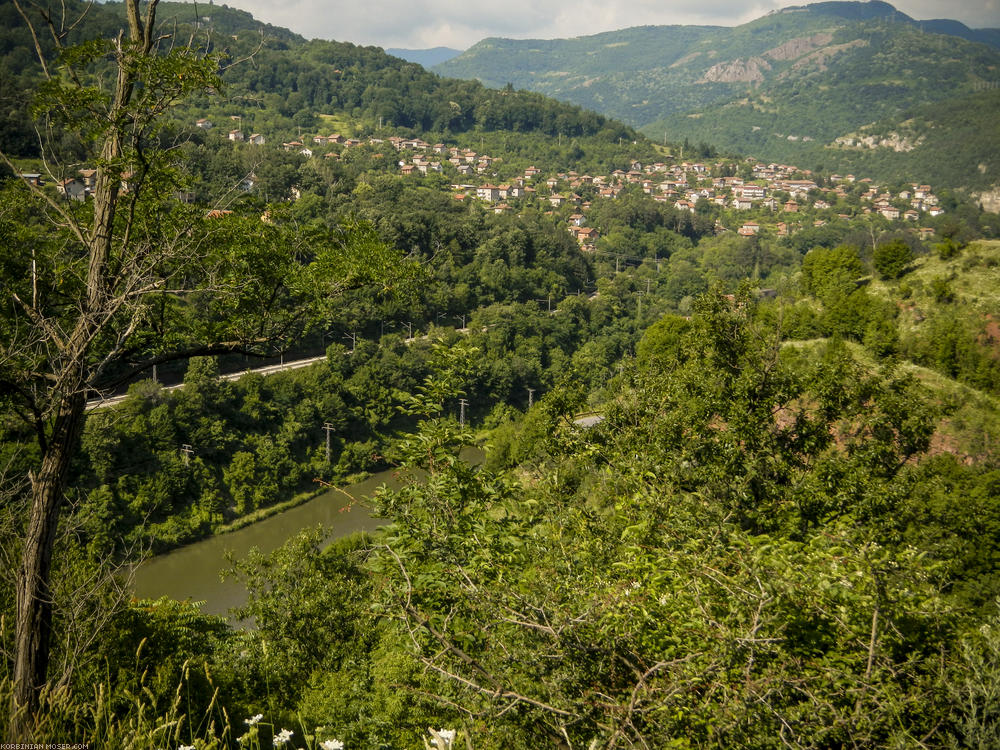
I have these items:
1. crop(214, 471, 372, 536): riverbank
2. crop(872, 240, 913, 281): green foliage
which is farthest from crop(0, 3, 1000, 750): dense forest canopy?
crop(872, 240, 913, 281): green foliage

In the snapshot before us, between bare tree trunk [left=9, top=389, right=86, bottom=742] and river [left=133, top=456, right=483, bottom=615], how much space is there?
37.5ft

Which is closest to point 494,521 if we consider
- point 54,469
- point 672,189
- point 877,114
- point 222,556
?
point 54,469

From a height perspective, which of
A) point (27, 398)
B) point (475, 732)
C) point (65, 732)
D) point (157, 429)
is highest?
point (27, 398)

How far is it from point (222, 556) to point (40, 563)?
17704 millimetres

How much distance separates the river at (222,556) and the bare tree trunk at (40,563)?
1143cm

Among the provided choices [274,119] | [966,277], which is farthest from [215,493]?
[274,119]

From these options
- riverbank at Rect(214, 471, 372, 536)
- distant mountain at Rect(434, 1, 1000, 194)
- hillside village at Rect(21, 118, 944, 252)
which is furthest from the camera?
distant mountain at Rect(434, 1, 1000, 194)

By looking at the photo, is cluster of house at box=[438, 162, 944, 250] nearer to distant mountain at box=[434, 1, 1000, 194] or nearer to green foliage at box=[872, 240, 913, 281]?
distant mountain at box=[434, 1, 1000, 194]

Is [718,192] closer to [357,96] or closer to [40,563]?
[357,96]

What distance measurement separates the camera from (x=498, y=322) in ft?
115

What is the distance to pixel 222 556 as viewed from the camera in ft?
60.4

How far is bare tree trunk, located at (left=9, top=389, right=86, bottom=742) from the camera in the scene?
249 centimetres

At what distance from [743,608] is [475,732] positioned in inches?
45.1

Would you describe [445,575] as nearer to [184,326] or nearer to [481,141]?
[184,326]
